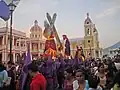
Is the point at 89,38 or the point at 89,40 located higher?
the point at 89,38

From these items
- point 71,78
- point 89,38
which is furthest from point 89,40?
point 71,78

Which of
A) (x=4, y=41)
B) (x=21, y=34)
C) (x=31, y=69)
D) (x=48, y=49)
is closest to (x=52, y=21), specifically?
(x=48, y=49)

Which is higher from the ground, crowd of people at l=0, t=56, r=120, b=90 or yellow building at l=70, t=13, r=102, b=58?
yellow building at l=70, t=13, r=102, b=58

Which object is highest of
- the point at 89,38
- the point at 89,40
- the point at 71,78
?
the point at 89,38

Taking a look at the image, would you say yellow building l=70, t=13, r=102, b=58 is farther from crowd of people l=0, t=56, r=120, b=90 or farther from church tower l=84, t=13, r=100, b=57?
crowd of people l=0, t=56, r=120, b=90

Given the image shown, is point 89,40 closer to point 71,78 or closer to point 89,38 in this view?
point 89,38

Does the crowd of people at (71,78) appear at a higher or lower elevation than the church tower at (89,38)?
lower

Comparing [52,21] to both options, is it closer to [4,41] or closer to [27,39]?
[4,41]

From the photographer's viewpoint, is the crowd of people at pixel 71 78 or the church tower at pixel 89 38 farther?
the church tower at pixel 89 38

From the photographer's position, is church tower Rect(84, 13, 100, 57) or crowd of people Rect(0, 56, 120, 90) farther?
church tower Rect(84, 13, 100, 57)

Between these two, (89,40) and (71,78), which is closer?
(71,78)

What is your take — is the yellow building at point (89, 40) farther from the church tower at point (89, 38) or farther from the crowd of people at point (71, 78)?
the crowd of people at point (71, 78)

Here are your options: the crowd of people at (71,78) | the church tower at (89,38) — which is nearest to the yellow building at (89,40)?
the church tower at (89,38)

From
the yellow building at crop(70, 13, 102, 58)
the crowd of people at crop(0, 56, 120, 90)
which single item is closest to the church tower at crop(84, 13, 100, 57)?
the yellow building at crop(70, 13, 102, 58)
